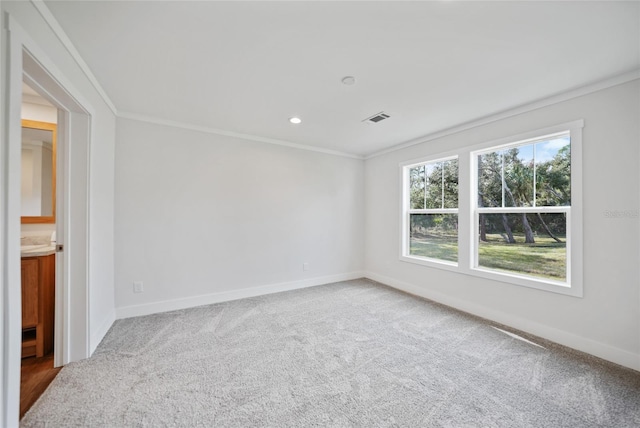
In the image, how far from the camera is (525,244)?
2828 mm

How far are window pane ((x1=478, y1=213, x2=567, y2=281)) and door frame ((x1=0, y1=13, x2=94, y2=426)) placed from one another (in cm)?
403

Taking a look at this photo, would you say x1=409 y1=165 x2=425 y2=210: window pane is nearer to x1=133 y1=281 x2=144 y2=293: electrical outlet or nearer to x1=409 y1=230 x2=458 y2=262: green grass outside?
x1=409 y1=230 x2=458 y2=262: green grass outside

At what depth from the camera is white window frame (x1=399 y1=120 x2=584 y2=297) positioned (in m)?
2.37

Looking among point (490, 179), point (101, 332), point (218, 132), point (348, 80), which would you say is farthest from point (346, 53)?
point (101, 332)

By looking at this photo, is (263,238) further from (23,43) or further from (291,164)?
(23,43)

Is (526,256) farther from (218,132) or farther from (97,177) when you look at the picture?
(97,177)

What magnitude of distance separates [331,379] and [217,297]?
7.15 feet

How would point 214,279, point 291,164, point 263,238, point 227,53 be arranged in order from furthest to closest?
point 291,164
point 263,238
point 214,279
point 227,53

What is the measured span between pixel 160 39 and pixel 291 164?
8.29ft

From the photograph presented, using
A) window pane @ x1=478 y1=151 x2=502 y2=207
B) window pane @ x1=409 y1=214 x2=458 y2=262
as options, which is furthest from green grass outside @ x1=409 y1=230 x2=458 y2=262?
window pane @ x1=478 y1=151 x2=502 y2=207

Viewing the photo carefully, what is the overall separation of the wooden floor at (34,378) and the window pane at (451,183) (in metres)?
4.41

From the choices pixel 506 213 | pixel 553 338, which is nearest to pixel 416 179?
pixel 506 213

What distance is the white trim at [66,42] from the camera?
4.77 feet

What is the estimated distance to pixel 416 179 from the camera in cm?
413
